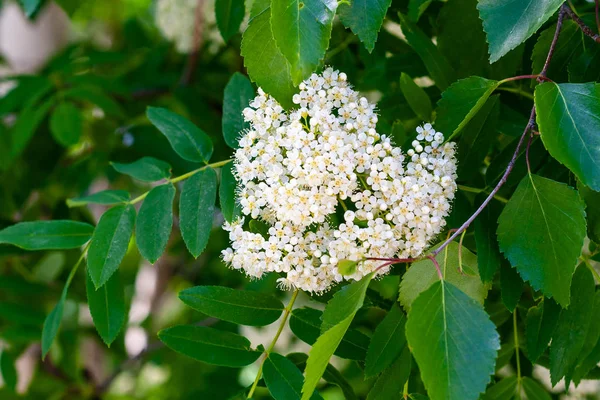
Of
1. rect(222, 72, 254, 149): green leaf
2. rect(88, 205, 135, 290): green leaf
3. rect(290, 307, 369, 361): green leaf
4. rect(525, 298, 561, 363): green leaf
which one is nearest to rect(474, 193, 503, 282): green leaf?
rect(525, 298, 561, 363): green leaf

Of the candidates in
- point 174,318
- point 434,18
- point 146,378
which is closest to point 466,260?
point 434,18

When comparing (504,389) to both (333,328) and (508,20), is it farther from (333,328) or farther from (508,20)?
(508,20)

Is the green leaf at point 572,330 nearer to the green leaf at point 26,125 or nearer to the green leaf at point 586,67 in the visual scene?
the green leaf at point 586,67

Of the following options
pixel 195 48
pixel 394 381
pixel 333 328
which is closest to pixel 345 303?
pixel 333 328

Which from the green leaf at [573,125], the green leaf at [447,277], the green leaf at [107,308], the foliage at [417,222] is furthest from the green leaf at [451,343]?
the green leaf at [107,308]

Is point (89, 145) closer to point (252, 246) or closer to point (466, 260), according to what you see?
point (252, 246)
